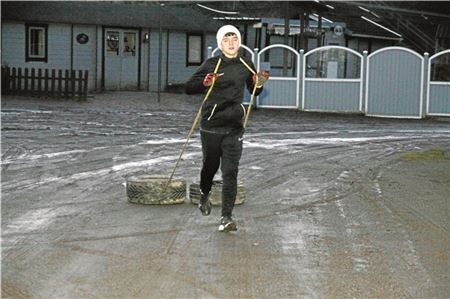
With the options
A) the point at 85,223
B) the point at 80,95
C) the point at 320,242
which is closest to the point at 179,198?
the point at 85,223

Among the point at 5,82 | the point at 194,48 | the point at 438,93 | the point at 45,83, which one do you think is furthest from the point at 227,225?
the point at 194,48

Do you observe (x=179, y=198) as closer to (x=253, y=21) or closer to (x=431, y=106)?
(x=431, y=106)

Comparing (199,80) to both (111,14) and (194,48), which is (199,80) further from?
(194,48)

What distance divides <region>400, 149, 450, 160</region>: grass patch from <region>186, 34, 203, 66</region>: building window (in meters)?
22.3

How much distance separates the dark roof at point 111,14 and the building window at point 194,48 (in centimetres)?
66

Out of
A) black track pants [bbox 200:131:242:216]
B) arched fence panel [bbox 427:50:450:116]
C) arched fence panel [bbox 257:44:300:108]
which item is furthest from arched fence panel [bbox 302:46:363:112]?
black track pants [bbox 200:131:242:216]

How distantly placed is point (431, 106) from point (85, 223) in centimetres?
1803

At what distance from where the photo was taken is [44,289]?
221 inches

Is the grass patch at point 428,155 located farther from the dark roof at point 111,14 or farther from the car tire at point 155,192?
the dark roof at point 111,14

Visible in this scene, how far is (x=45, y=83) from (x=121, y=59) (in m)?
6.07

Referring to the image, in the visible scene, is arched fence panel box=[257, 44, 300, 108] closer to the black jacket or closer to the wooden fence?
the wooden fence

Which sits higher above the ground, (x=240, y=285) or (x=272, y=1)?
(x=272, y=1)

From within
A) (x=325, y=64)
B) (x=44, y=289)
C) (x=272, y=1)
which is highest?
(x=272, y=1)

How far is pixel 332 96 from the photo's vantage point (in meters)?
24.9
